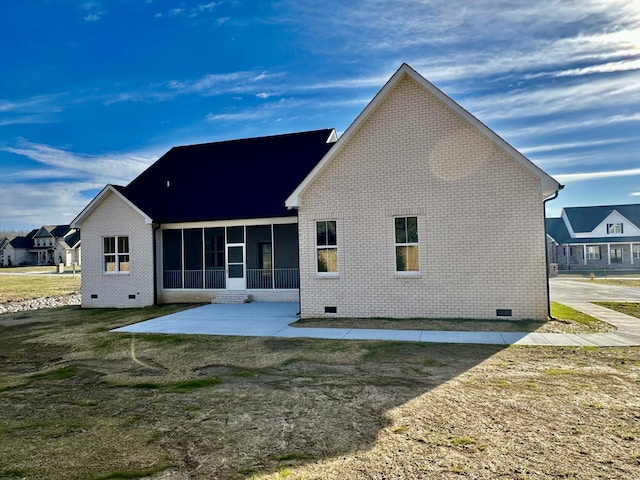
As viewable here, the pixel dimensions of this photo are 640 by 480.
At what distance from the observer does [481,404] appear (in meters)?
5.73

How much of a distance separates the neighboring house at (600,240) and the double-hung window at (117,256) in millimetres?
46492

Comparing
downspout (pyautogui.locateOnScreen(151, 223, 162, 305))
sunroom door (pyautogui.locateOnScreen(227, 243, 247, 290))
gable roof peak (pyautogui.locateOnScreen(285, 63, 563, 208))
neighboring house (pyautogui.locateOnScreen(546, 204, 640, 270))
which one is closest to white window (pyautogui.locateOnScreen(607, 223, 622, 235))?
neighboring house (pyautogui.locateOnScreen(546, 204, 640, 270))

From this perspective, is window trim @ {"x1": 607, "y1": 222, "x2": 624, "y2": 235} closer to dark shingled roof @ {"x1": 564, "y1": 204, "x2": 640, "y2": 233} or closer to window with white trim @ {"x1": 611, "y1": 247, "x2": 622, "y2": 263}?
dark shingled roof @ {"x1": 564, "y1": 204, "x2": 640, "y2": 233}

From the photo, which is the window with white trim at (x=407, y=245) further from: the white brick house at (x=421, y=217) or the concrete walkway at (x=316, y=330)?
the concrete walkway at (x=316, y=330)

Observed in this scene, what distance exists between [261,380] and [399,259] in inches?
283

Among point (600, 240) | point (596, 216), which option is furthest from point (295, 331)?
point (596, 216)

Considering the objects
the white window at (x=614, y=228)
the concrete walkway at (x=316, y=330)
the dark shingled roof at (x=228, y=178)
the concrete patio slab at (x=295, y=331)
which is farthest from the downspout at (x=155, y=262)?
the white window at (x=614, y=228)

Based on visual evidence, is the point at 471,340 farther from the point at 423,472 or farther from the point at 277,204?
the point at 277,204

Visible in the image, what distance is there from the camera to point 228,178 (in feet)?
68.8

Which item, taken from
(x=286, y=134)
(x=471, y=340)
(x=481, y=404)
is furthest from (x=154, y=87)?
(x=481, y=404)

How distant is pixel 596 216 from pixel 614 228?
2.35m

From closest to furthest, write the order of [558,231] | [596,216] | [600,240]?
[600,240] < [596,216] < [558,231]

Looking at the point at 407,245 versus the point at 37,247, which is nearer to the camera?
the point at 407,245

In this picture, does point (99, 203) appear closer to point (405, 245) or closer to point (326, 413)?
point (405, 245)
